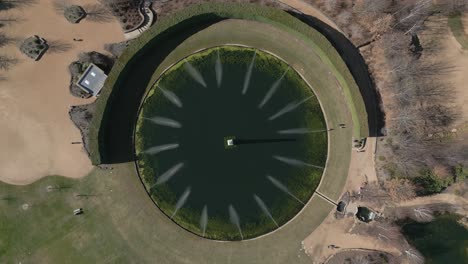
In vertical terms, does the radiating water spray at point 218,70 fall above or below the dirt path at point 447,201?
below

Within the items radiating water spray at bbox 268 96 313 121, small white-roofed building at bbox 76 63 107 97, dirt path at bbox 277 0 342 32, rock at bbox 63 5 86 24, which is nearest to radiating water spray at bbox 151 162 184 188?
small white-roofed building at bbox 76 63 107 97

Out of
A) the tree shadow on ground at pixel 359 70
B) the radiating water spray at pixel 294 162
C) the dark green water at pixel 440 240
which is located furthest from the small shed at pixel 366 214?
the tree shadow on ground at pixel 359 70

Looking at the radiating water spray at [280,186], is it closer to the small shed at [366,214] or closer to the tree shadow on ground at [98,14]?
the small shed at [366,214]

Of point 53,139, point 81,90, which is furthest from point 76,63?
point 53,139

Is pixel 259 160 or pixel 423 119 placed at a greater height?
pixel 423 119

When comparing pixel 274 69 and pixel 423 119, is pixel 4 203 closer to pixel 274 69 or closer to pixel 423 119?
pixel 274 69

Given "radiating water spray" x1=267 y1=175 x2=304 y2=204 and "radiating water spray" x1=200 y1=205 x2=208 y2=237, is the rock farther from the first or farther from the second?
"radiating water spray" x1=267 y1=175 x2=304 y2=204
